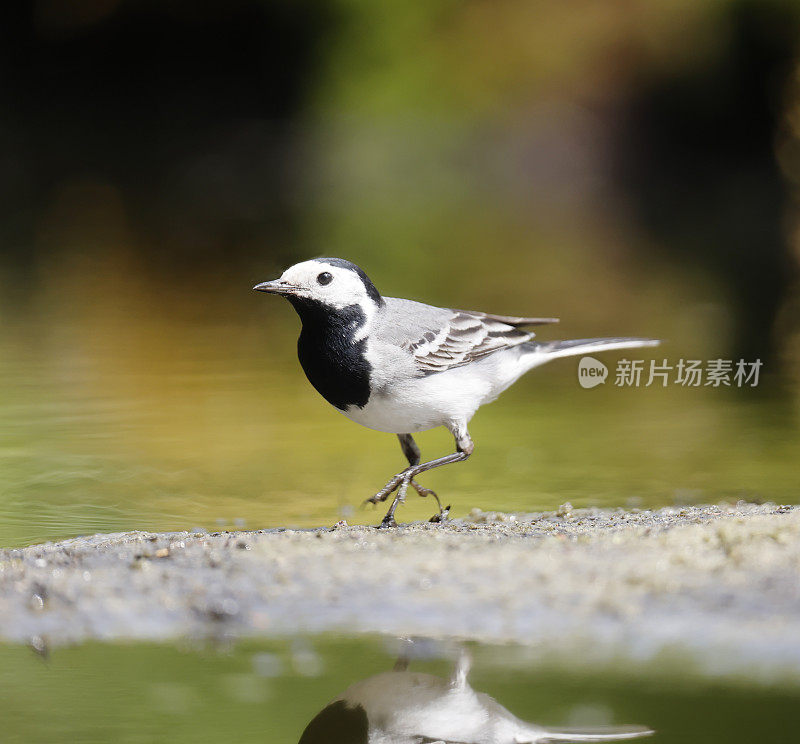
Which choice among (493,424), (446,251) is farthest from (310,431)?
(446,251)

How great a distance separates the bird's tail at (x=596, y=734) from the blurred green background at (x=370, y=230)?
8.78 feet

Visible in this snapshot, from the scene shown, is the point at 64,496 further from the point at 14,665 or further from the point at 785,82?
the point at 785,82

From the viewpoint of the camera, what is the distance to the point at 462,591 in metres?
4.08

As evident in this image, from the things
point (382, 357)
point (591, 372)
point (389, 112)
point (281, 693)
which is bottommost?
point (281, 693)

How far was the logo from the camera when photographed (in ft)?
31.3

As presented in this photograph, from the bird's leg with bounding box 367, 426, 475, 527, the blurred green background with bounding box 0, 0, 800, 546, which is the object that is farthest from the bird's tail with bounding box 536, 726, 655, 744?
the blurred green background with bounding box 0, 0, 800, 546

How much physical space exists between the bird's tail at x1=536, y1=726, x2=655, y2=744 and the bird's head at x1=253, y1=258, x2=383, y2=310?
256cm

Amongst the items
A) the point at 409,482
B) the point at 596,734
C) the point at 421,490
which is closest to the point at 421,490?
the point at 421,490

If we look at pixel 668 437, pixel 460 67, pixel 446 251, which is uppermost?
pixel 460 67

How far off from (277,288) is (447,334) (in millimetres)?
846

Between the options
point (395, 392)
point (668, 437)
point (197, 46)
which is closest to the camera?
point (395, 392)

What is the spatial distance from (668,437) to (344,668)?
4.41 m

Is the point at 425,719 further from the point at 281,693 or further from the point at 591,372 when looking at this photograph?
the point at 591,372

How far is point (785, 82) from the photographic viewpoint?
86.3 ft
